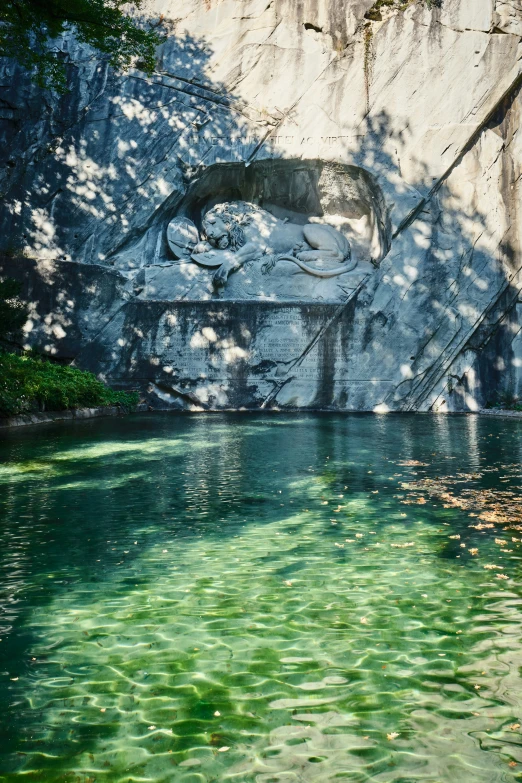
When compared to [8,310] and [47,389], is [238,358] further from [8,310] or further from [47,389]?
[8,310]

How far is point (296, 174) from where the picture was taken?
17.8m

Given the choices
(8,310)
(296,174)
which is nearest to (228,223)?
(296,174)

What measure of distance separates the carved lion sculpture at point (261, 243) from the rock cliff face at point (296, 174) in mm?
280

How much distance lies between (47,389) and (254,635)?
10392mm

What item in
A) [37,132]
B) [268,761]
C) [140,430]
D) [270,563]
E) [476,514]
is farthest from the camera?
[37,132]

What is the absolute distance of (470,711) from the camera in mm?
2207

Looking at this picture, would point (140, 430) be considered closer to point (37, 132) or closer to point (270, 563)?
point (270, 563)

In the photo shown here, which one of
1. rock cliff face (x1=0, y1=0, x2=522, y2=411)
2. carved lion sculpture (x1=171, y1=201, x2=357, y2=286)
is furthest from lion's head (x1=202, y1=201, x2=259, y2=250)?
rock cliff face (x1=0, y1=0, x2=522, y2=411)

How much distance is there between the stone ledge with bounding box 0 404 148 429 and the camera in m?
11.3

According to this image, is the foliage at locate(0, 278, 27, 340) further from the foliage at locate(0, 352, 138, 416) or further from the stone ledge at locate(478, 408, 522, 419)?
the stone ledge at locate(478, 408, 522, 419)

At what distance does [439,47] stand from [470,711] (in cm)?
1701

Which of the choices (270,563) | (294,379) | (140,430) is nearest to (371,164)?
(294,379)

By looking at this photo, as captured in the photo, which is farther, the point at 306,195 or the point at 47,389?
the point at 306,195

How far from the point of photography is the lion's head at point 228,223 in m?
17.4
